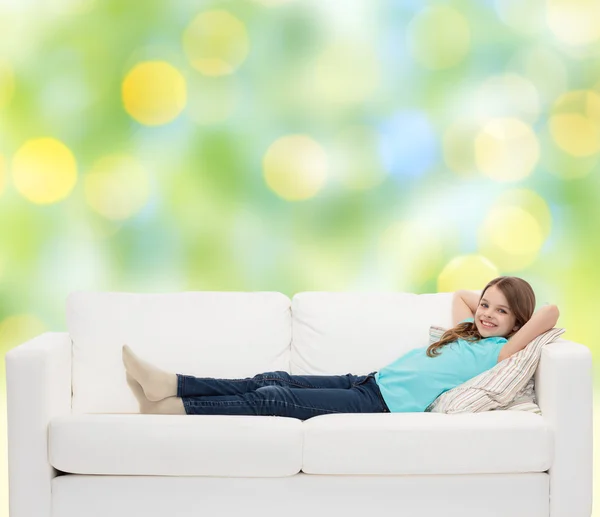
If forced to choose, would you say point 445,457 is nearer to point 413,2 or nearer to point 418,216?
point 418,216

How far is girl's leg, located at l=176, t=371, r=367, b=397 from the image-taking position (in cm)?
254

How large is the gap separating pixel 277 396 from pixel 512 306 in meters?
0.85

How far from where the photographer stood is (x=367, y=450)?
2.34 metres

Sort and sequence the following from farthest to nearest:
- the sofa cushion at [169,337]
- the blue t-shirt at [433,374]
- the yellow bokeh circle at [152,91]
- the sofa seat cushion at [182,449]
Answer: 1. the yellow bokeh circle at [152,91]
2. the sofa cushion at [169,337]
3. the blue t-shirt at [433,374]
4. the sofa seat cushion at [182,449]

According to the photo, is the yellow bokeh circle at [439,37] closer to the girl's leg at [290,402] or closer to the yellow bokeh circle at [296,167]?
the yellow bokeh circle at [296,167]

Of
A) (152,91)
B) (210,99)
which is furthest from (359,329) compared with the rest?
(152,91)

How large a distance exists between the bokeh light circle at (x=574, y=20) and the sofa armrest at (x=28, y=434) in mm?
2589

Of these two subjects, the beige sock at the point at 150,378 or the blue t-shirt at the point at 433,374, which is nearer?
the beige sock at the point at 150,378

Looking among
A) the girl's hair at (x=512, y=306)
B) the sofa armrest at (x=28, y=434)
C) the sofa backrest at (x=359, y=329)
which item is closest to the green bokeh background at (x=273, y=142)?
the sofa backrest at (x=359, y=329)

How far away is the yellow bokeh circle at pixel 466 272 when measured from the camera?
354 centimetres

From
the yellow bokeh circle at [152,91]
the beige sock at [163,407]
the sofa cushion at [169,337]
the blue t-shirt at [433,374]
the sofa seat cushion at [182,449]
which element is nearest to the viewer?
the sofa seat cushion at [182,449]

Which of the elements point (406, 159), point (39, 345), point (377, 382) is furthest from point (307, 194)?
point (39, 345)

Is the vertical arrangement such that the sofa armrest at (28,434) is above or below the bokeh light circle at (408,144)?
below

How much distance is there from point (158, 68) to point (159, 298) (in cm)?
111
